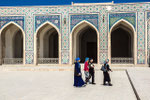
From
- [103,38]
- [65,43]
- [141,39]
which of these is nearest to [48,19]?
[65,43]

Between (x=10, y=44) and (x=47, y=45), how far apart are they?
2.66 m

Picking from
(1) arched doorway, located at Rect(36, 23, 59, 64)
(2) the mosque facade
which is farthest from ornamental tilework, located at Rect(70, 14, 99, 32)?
(1) arched doorway, located at Rect(36, 23, 59, 64)

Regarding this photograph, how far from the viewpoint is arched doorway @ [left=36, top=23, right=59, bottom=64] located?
529 inches

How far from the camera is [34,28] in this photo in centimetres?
1296

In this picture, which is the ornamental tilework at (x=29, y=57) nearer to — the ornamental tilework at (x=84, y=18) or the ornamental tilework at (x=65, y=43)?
the ornamental tilework at (x=65, y=43)

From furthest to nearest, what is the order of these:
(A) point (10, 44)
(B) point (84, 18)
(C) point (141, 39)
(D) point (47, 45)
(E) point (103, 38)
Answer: (D) point (47, 45)
(A) point (10, 44)
(B) point (84, 18)
(E) point (103, 38)
(C) point (141, 39)

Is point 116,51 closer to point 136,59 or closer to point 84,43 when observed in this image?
point 84,43

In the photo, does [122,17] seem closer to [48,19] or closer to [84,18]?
[84,18]

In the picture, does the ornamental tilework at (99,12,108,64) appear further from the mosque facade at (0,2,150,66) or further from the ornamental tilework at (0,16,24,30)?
the ornamental tilework at (0,16,24,30)

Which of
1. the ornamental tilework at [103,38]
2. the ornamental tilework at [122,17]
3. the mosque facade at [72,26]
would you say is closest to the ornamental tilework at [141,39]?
the mosque facade at [72,26]

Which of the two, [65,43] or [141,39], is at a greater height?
[141,39]

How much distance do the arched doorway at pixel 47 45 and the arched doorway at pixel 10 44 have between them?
4.84ft

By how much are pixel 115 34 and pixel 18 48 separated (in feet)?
26.4

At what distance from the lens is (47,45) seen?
15461mm
